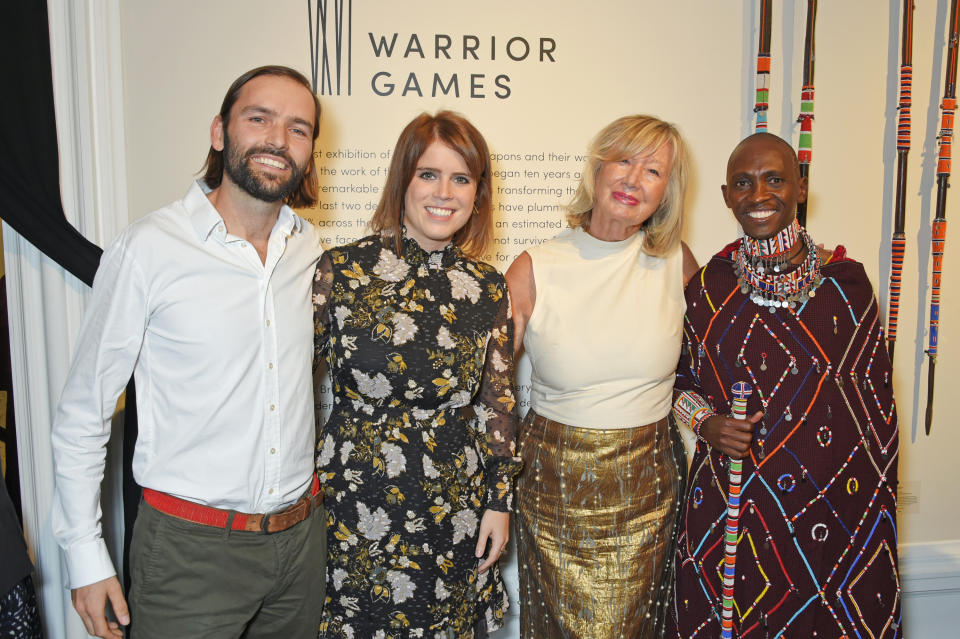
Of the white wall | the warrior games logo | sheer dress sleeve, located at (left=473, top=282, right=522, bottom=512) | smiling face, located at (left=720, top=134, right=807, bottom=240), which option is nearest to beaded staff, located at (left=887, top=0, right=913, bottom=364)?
the white wall

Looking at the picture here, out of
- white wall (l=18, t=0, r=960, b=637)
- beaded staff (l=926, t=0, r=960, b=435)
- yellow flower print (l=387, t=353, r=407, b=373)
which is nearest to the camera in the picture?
yellow flower print (l=387, t=353, r=407, b=373)

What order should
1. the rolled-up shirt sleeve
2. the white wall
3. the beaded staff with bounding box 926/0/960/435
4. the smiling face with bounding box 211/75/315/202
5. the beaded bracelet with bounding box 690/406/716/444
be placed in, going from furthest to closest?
1. the beaded staff with bounding box 926/0/960/435
2. the white wall
3. the beaded bracelet with bounding box 690/406/716/444
4. the smiling face with bounding box 211/75/315/202
5. the rolled-up shirt sleeve

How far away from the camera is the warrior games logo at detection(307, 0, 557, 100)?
249 cm

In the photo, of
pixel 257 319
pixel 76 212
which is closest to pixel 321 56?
pixel 76 212

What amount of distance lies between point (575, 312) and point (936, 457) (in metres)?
2.21

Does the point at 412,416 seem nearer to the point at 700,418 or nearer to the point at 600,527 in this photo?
the point at 600,527

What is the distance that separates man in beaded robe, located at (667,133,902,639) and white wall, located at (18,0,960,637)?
87 cm

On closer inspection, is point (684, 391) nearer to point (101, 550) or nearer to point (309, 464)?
point (309, 464)

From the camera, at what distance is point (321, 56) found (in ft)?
8.18

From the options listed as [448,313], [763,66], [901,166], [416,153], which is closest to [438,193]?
[416,153]

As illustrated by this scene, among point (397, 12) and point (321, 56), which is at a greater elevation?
point (397, 12)

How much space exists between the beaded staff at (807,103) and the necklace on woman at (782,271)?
78 centimetres

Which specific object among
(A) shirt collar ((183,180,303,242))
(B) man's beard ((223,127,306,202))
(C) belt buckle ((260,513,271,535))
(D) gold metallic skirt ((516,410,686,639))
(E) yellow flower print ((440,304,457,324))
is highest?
(B) man's beard ((223,127,306,202))

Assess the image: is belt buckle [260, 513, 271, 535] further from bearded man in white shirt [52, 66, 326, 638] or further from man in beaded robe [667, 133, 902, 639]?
man in beaded robe [667, 133, 902, 639]
